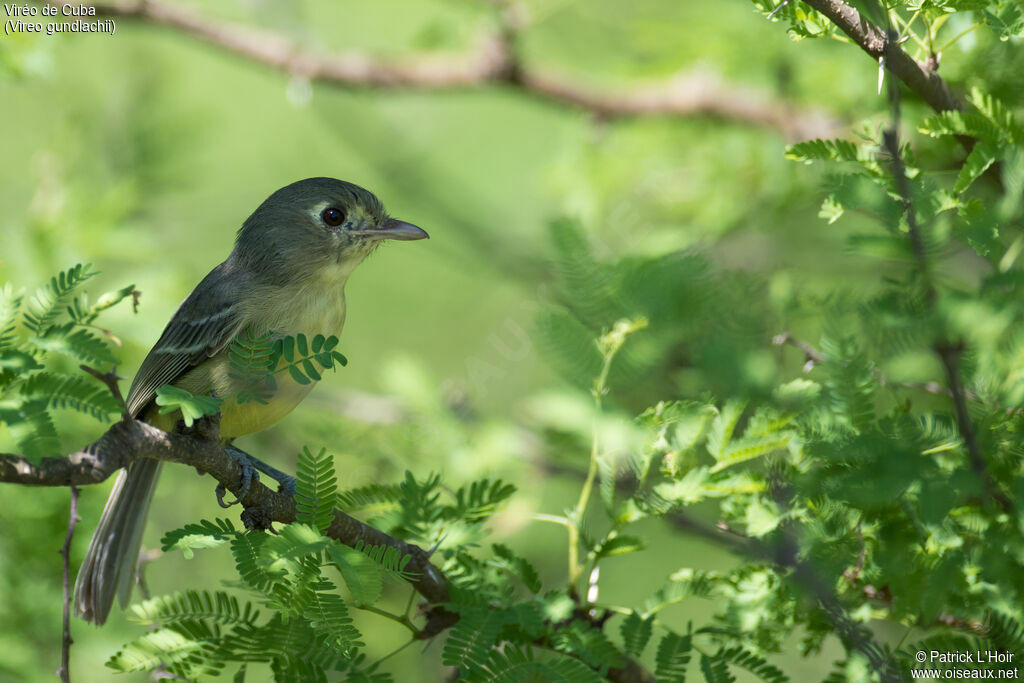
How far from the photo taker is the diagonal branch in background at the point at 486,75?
248 inches

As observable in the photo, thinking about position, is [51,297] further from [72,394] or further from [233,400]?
[233,400]

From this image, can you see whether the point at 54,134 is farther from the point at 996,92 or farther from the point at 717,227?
the point at 996,92

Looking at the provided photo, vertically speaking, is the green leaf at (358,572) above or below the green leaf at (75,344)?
below

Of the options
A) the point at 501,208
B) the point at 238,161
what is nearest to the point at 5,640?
the point at 501,208

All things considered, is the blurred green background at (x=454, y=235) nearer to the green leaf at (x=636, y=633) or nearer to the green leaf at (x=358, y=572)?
the green leaf at (x=636, y=633)

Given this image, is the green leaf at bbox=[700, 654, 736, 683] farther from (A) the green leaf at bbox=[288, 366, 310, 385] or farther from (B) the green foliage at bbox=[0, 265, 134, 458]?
(B) the green foliage at bbox=[0, 265, 134, 458]

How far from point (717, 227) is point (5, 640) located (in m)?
4.38

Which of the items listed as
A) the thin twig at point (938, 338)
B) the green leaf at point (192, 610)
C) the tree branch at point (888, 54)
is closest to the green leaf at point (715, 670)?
the thin twig at point (938, 338)

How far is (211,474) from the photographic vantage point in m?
2.87

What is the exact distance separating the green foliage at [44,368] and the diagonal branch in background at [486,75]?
158 inches

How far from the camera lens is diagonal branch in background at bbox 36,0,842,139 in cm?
630

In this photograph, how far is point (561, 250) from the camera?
3.59 m

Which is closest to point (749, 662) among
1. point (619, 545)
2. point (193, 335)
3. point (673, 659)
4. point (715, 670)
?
point (715, 670)

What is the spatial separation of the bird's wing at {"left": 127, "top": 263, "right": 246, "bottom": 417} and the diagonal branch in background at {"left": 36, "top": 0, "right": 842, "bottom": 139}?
269cm
